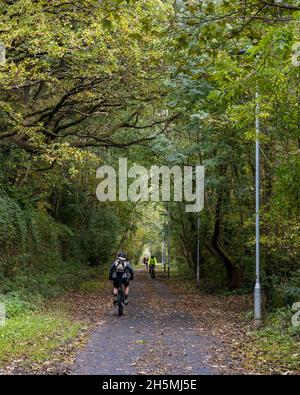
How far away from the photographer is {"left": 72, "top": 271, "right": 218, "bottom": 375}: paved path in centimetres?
880

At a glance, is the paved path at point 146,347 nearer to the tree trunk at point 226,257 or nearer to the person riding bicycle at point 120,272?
the person riding bicycle at point 120,272

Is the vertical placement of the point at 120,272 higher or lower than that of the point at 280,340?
higher

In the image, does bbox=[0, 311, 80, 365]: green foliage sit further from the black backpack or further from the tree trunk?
the tree trunk

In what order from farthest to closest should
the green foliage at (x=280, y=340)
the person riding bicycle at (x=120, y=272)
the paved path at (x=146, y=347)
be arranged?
the person riding bicycle at (x=120, y=272) < the green foliage at (x=280, y=340) < the paved path at (x=146, y=347)

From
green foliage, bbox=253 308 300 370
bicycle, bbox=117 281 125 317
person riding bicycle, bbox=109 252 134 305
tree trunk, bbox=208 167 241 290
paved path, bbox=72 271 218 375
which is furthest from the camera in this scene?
tree trunk, bbox=208 167 241 290

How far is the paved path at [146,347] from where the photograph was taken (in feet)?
28.9

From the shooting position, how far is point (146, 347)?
10.9m

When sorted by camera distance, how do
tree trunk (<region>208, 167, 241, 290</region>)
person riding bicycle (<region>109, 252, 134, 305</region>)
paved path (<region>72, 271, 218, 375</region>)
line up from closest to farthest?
1. paved path (<region>72, 271, 218, 375</region>)
2. person riding bicycle (<region>109, 252, 134, 305</region>)
3. tree trunk (<region>208, 167, 241, 290</region>)

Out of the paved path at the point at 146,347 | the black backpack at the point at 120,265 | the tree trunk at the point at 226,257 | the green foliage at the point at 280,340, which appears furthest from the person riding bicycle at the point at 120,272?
the tree trunk at the point at 226,257

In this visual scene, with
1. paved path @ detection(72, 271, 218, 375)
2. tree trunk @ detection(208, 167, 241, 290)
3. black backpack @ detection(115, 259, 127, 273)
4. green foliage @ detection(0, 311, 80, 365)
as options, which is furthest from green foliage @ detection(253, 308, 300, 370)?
tree trunk @ detection(208, 167, 241, 290)

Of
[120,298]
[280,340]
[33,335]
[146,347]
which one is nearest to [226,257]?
[120,298]

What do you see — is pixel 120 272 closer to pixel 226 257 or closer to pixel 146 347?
pixel 146 347
